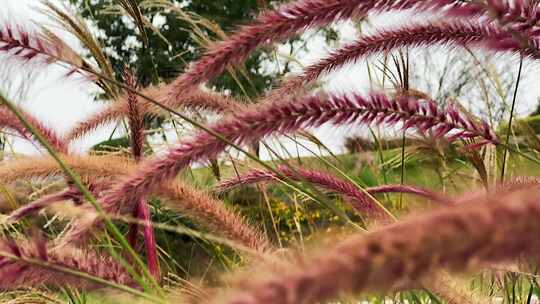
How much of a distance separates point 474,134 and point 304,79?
0.73 metres

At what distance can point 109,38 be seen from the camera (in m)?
23.2

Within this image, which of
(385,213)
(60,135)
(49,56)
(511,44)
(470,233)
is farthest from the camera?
(60,135)

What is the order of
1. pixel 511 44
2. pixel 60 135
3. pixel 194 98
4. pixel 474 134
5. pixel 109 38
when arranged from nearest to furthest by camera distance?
pixel 511 44
pixel 474 134
pixel 60 135
pixel 194 98
pixel 109 38

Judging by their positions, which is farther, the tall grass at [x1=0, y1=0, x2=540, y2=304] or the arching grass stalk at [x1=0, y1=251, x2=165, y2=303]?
the arching grass stalk at [x1=0, y1=251, x2=165, y2=303]

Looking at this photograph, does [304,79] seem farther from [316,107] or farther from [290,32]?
[316,107]

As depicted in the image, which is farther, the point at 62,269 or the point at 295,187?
the point at 295,187

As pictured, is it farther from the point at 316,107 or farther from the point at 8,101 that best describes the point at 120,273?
the point at 316,107

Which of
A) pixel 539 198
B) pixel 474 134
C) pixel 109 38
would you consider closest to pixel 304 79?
pixel 474 134

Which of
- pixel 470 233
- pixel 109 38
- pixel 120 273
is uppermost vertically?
pixel 470 233

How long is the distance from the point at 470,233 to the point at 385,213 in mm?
1560

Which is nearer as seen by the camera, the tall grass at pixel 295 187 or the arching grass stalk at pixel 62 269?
the tall grass at pixel 295 187

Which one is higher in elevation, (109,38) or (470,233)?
(470,233)

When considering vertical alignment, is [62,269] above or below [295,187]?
above

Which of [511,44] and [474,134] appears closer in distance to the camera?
[511,44]
